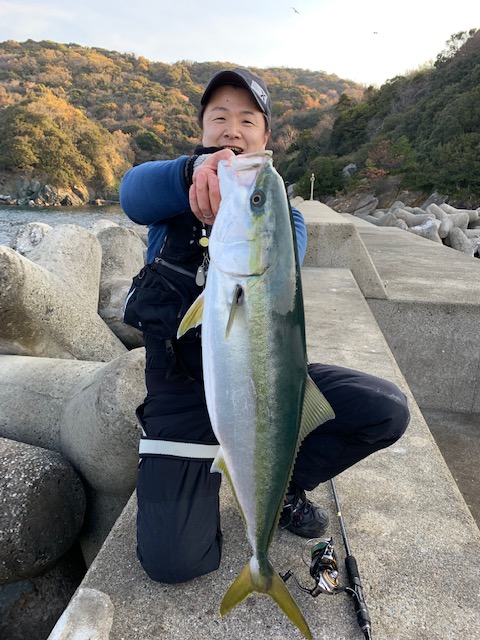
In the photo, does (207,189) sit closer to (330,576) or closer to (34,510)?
(330,576)

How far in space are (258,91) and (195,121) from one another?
3.90ft

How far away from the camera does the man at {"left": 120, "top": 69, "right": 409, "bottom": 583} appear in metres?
1.91

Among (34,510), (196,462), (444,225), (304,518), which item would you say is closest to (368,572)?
(304,518)

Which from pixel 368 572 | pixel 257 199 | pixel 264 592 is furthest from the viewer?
pixel 368 572

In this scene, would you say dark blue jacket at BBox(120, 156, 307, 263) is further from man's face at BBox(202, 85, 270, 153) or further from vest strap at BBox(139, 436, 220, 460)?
vest strap at BBox(139, 436, 220, 460)

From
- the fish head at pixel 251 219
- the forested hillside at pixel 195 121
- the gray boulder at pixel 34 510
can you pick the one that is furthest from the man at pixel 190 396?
the forested hillside at pixel 195 121

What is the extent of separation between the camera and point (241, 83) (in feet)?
7.24

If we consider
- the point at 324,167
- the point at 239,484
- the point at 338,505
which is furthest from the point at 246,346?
the point at 324,167

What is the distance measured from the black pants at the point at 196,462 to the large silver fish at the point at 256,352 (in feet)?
1.06

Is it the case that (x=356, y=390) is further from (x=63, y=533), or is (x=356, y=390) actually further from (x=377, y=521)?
(x=63, y=533)

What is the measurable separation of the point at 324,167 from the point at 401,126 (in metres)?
9.49

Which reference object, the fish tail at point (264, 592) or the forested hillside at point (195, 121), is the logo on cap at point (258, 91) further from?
the forested hillside at point (195, 121)

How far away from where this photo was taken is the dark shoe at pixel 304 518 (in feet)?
6.59

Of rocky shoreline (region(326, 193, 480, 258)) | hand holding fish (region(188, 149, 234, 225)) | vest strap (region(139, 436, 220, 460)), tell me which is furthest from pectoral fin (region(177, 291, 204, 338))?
rocky shoreline (region(326, 193, 480, 258))
